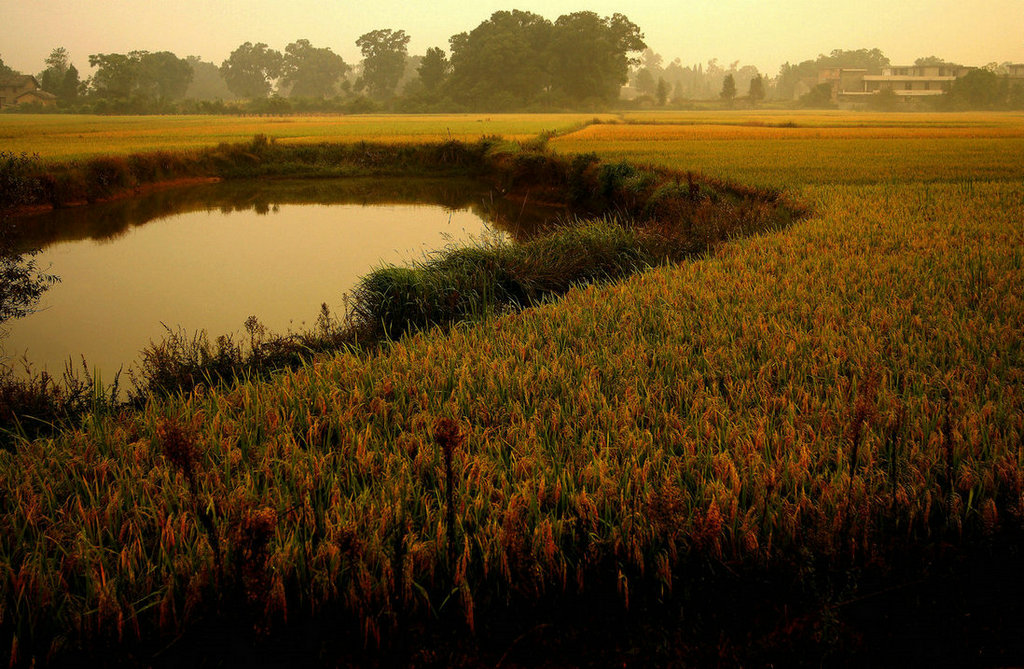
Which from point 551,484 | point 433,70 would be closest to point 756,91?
point 433,70

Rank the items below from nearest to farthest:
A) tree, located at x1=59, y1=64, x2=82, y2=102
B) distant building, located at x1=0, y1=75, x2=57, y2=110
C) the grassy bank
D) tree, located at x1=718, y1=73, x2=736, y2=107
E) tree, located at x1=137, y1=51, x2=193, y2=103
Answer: the grassy bank
distant building, located at x1=0, y1=75, x2=57, y2=110
tree, located at x1=59, y1=64, x2=82, y2=102
tree, located at x1=137, y1=51, x2=193, y2=103
tree, located at x1=718, y1=73, x2=736, y2=107

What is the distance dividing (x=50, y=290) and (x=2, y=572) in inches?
265

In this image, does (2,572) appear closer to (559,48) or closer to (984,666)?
(984,666)

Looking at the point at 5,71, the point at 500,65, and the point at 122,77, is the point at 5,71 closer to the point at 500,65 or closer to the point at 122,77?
the point at 122,77

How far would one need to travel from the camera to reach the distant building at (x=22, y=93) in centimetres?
4294

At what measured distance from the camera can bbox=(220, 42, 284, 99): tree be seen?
7556 cm

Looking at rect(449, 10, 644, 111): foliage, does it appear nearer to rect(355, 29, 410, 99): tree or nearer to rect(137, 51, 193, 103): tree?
rect(355, 29, 410, 99): tree

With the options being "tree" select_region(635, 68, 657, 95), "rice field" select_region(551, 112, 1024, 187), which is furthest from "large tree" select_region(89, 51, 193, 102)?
"tree" select_region(635, 68, 657, 95)

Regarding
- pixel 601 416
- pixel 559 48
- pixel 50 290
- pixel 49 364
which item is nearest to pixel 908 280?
pixel 601 416

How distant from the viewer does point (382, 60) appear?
65625 millimetres

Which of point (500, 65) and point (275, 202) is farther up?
point (500, 65)

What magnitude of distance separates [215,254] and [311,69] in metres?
73.0

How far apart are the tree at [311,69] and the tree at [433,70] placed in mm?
20748

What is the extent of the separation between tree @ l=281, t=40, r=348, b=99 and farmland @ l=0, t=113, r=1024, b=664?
76695mm
